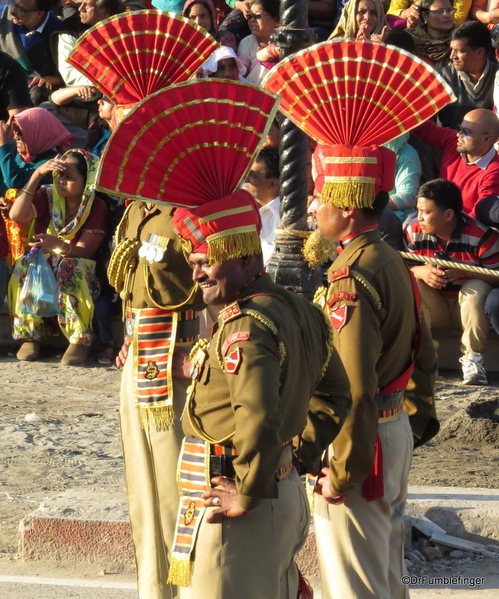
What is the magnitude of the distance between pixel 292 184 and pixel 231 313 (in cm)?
316

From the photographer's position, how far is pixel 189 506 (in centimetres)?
321

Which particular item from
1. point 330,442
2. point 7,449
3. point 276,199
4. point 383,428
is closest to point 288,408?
point 330,442

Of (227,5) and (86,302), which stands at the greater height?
(227,5)

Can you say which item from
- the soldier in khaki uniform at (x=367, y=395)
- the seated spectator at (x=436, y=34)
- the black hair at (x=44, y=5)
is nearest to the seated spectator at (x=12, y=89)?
the black hair at (x=44, y=5)

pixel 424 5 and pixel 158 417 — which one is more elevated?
pixel 424 5

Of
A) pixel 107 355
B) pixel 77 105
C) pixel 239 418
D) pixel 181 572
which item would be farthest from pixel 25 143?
pixel 239 418

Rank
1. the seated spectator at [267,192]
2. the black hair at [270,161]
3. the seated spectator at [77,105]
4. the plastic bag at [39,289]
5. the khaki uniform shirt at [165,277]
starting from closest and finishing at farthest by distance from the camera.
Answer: the khaki uniform shirt at [165,277], the black hair at [270,161], the seated spectator at [267,192], the plastic bag at [39,289], the seated spectator at [77,105]

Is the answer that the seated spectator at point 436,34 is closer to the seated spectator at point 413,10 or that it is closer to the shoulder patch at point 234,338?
the seated spectator at point 413,10

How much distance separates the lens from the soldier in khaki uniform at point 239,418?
298 centimetres

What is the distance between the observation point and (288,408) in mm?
3070

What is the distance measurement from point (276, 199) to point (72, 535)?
3553 mm

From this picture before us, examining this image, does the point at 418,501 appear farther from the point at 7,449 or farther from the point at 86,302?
the point at 86,302

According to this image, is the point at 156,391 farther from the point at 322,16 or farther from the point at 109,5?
the point at 322,16

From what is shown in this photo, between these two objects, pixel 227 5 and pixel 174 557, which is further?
pixel 227 5
